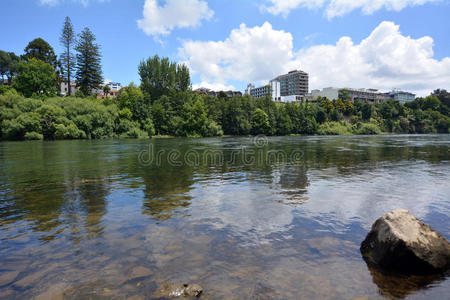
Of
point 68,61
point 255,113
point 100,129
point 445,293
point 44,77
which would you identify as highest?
point 68,61

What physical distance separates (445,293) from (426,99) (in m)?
232

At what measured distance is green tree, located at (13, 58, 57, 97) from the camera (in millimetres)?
89875

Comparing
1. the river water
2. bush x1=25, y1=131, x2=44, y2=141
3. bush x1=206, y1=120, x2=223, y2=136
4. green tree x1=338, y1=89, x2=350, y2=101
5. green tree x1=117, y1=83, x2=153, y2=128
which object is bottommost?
the river water

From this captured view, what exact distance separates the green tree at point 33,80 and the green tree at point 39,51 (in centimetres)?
1826

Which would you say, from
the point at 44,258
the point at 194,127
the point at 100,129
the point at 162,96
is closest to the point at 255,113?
the point at 194,127

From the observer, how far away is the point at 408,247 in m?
5.24

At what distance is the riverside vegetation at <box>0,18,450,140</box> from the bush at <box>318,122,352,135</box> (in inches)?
9.3

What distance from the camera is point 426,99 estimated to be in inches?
7357

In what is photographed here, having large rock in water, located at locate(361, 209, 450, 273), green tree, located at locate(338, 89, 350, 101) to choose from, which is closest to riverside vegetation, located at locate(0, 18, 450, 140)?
A: green tree, located at locate(338, 89, 350, 101)

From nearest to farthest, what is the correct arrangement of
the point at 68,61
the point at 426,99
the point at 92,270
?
the point at 92,270, the point at 68,61, the point at 426,99

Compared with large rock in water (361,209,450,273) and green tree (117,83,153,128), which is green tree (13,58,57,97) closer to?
green tree (117,83,153,128)

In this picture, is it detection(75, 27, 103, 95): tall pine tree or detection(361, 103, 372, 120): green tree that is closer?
detection(75, 27, 103, 95): tall pine tree

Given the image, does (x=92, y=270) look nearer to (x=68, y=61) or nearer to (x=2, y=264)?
(x=2, y=264)

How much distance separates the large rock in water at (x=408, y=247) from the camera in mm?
5285
